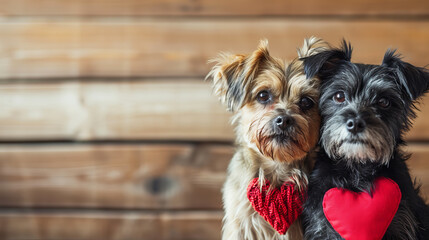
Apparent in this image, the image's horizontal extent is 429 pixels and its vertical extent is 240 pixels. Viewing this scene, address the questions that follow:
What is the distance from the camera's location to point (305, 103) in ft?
4.60

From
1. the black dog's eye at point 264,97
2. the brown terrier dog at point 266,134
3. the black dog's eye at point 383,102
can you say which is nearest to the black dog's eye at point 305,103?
the brown terrier dog at point 266,134

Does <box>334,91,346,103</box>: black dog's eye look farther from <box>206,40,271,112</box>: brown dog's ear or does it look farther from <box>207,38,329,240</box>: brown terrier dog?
<box>206,40,271,112</box>: brown dog's ear

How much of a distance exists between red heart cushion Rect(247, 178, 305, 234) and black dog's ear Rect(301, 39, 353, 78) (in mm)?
367

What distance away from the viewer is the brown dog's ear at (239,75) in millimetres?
1430

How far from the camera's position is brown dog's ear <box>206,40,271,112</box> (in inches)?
56.3

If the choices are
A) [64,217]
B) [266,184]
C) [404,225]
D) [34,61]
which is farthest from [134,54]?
[404,225]

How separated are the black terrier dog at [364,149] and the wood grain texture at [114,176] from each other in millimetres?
861

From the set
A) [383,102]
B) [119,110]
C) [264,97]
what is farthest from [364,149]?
[119,110]

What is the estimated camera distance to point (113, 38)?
2066 millimetres

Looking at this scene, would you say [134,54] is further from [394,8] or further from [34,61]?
[394,8]

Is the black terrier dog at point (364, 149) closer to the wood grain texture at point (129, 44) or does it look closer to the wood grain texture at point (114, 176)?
the wood grain texture at point (129, 44)

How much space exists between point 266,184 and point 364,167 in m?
0.31

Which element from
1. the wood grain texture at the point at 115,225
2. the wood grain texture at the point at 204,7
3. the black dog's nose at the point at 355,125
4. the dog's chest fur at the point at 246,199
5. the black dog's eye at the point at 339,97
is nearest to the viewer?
the black dog's nose at the point at 355,125

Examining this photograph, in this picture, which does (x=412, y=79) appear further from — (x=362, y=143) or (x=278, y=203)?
(x=278, y=203)
